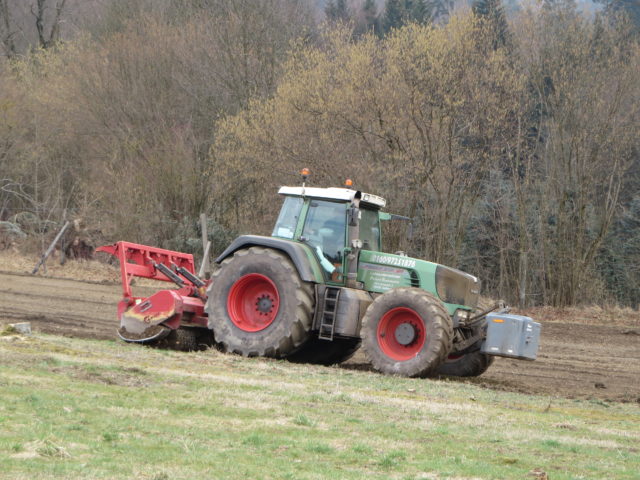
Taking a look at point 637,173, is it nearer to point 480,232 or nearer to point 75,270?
point 480,232

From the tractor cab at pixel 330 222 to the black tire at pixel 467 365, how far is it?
1938mm

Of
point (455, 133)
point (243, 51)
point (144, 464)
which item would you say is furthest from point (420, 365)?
point (243, 51)

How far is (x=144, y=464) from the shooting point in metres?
6.08

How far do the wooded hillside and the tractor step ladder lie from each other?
38.0ft

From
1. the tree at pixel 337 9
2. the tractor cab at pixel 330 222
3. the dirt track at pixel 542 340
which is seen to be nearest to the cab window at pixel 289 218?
the tractor cab at pixel 330 222

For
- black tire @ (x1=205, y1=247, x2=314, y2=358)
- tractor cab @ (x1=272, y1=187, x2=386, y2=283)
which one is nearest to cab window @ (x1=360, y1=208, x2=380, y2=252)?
tractor cab @ (x1=272, y1=187, x2=386, y2=283)

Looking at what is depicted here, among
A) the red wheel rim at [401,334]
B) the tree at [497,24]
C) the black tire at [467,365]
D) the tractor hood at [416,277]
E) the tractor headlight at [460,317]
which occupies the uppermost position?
the tree at [497,24]

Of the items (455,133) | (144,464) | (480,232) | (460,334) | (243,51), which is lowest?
(144,464)

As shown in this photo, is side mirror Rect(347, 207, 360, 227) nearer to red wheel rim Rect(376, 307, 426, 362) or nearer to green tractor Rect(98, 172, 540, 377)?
green tractor Rect(98, 172, 540, 377)

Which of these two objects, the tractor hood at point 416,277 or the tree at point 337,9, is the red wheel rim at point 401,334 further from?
the tree at point 337,9

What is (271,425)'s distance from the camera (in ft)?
25.7

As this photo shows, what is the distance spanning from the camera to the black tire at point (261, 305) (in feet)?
40.9

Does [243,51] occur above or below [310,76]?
above

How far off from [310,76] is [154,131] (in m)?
8.39
